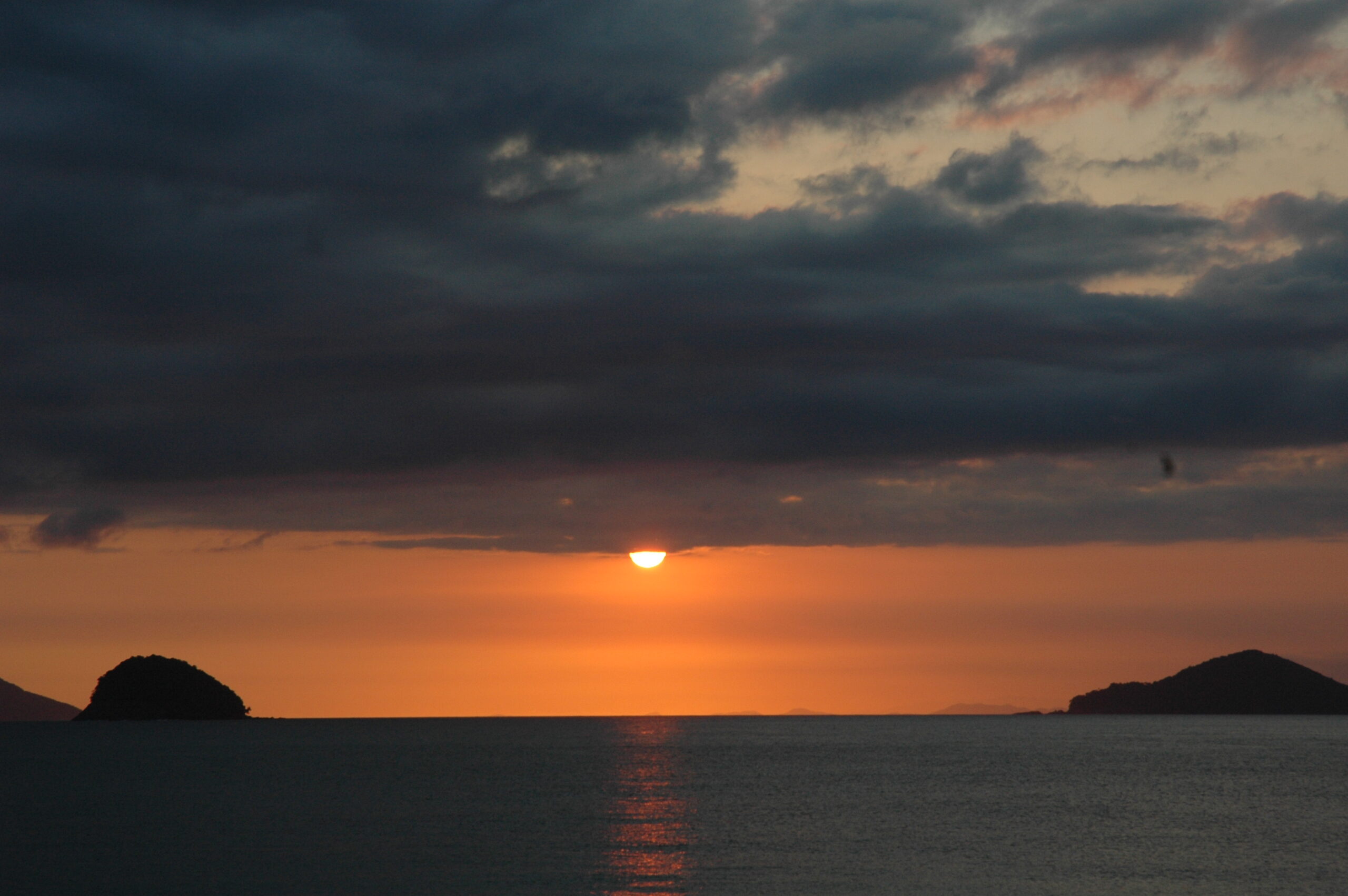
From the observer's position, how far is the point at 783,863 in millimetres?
83188

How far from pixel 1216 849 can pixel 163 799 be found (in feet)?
324

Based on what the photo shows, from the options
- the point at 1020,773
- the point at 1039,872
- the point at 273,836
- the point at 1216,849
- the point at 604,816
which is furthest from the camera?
the point at 1020,773

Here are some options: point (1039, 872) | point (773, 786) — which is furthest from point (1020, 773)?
point (1039, 872)

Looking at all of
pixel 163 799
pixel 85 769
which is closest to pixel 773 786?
pixel 163 799

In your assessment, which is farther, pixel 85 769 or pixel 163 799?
pixel 85 769

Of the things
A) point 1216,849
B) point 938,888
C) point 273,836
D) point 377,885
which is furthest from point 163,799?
point 1216,849

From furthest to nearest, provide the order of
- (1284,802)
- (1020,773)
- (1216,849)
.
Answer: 1. (1020,773)
2. (1284,802)
3. (1216,849)

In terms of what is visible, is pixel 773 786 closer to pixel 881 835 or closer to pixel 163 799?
pixel 881 835

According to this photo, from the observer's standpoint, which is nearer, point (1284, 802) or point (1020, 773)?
point (1284, 802)

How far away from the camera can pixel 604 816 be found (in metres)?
112

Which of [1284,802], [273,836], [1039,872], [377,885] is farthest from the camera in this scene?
[1284,802]

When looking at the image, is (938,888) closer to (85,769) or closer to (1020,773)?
(1020,773)

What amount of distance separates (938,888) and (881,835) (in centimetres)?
2552

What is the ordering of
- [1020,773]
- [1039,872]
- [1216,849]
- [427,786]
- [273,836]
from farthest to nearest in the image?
[1020,773], [427,786], [273,836], [1216,849], [1039,872]
